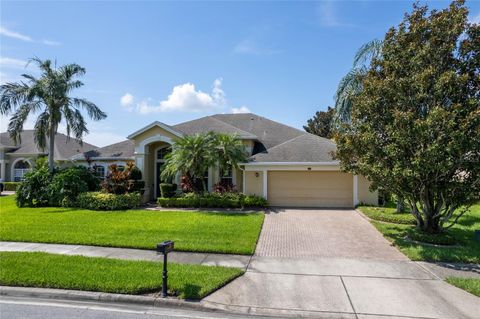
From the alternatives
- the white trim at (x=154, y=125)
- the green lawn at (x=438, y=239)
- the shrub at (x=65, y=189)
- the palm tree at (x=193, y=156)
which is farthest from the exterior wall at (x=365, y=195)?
the shrub at (x=65, y=189)

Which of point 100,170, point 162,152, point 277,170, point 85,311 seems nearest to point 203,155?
point 277,170

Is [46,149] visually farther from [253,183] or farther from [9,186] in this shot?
[253,183]

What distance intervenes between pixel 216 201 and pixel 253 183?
8.65 ft

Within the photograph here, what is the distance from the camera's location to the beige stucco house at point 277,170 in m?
17.8

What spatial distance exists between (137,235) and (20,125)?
1337 centimetres

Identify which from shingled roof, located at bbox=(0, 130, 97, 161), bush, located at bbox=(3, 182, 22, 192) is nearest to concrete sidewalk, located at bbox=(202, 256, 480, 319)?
shingled roof, located at bbox=(0, 130, 97, 161)

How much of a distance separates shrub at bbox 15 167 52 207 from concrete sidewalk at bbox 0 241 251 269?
9.34 m

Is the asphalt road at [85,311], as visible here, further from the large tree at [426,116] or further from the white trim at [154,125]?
the white trim at [154,125]

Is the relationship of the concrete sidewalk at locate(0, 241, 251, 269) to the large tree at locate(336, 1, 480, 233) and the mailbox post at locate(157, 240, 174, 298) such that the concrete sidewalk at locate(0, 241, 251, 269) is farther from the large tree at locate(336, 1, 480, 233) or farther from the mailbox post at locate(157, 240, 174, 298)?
the large tree at locate(336, 1, 480, 233)

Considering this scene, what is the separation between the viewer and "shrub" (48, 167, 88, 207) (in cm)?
1766

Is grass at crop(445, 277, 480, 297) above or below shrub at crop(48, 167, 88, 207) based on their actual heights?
below

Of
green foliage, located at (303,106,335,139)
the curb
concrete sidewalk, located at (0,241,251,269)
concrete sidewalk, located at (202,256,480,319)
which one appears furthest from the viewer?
green foliage, located at (303,106,335,139)

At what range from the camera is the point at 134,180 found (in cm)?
1866

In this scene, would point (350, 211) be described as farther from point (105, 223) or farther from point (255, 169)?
point (105, 223)
